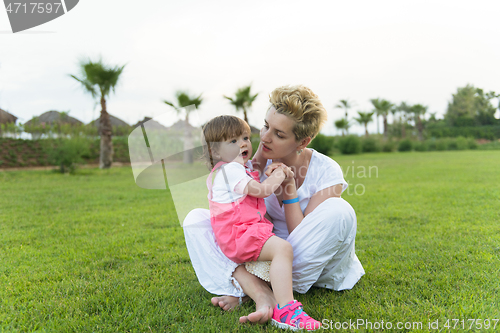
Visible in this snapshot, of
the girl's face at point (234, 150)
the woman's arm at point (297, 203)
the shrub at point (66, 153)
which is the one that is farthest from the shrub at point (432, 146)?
the girl's face at point (234, 150)

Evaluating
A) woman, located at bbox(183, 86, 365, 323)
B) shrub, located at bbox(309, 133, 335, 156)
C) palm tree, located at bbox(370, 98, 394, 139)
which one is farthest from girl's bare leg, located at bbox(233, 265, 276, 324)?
palm tree, located at bbox(370, 98, 394, 139)

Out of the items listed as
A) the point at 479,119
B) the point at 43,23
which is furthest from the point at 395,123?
the point at 43,23

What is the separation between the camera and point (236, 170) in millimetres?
2002

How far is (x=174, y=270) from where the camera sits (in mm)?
2840

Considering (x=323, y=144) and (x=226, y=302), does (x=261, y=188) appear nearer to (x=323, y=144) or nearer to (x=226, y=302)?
(x=226, y=302)

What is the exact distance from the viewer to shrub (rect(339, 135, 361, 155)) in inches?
887

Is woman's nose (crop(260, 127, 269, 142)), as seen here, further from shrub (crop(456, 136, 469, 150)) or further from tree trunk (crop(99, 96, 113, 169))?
shrub (crop(456, 136, 469, 150))

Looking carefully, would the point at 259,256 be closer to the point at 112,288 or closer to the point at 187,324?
the point at 187,324

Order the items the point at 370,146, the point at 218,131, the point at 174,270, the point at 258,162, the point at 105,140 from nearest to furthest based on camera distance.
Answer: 1. the point at 218,131
2. the point at 258,162
3. the point at 174,270
4. the point at 105,140
5. the point at 370,146

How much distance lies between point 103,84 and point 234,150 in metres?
14.3

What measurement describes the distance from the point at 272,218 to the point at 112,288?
123 cm

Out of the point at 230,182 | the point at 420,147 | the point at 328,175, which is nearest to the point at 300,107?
the point at 328,175

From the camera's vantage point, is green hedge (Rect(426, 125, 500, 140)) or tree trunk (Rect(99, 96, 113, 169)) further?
green hedge (Rect(426, 125, 500, 140))

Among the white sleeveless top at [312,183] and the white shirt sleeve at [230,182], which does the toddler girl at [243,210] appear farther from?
the white sleeveless top at [312,183]
